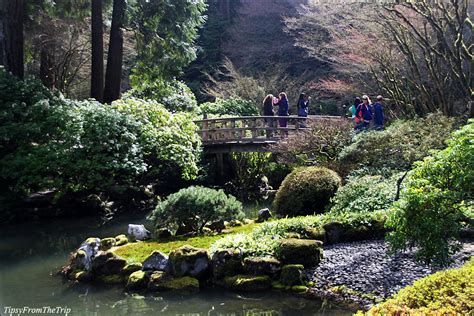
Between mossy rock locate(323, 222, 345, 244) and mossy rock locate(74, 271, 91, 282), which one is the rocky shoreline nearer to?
mossy rock locate(323, 222, 345, 244)

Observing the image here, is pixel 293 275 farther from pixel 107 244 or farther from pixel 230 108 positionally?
pixel 230 108

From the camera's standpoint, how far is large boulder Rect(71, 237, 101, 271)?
10102mm

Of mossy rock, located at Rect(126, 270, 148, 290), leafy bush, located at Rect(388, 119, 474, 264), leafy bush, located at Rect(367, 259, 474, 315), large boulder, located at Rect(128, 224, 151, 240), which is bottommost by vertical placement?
mossy rock, located at Rect(126, 270, 148, 290)

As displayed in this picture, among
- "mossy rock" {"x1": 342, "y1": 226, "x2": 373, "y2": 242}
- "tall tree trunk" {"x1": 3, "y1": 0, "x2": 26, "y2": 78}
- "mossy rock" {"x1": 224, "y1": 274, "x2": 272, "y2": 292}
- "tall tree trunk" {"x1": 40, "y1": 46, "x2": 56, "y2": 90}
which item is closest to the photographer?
"mossy rock" {"x1": 224, "y1": 274, "x2": 272, "y2": 292}

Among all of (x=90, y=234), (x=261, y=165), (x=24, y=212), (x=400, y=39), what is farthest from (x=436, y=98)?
(x=24, y=212)

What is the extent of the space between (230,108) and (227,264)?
16.6m

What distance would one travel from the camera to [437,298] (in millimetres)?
4258

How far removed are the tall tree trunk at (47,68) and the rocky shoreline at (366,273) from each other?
18.2 m

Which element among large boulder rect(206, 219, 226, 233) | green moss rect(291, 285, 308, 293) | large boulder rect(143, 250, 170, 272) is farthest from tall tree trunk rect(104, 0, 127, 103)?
green moss rect(291, 285, 308, 293)

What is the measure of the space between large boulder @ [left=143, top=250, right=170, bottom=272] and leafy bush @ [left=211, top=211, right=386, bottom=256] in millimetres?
823

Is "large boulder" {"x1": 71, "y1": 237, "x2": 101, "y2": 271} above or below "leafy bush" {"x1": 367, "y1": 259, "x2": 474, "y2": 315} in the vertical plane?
below

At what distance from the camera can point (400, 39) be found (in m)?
17.6

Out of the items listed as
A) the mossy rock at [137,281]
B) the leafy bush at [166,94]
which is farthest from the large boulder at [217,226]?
the leafy bush at [166,94]

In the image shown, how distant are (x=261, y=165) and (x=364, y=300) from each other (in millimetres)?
13962
